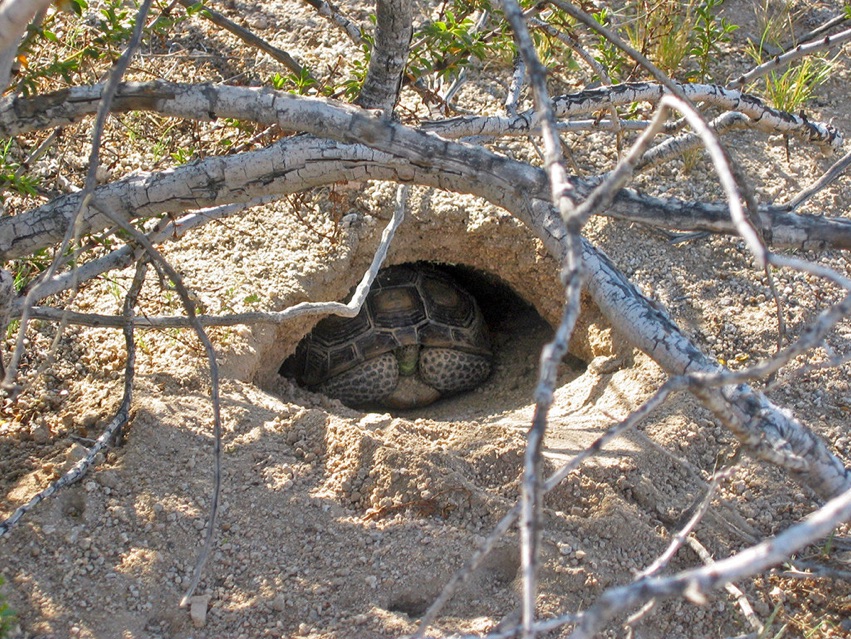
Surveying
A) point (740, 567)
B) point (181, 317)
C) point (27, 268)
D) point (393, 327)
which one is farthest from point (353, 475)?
point (393, 327)

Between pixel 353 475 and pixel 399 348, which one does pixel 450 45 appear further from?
pixel 399 348

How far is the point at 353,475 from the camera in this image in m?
2.90

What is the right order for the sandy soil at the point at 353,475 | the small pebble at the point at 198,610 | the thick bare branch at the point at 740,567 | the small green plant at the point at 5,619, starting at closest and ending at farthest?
the thick bare branch at the point at 740,567 < the small green plant at the point at 5,619 < the small pebble at the point at 198,610 < the sandy soil at the point at 353,475

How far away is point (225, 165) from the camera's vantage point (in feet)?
7.13

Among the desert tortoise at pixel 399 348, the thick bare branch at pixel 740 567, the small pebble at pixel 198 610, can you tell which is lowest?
the thick bare branch at pixel 740 567

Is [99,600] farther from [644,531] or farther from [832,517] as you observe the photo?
[832,517]

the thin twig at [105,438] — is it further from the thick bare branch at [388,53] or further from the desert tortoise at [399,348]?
the desert tortoise at [399,348]

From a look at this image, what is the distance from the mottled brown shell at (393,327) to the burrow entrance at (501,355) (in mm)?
142

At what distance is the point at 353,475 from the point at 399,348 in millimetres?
2577

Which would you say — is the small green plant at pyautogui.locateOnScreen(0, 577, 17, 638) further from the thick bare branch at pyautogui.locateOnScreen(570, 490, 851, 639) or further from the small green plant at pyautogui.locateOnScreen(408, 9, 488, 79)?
the small green plant at pyautogui.locateOnScreen(408, 9, 488, 79)

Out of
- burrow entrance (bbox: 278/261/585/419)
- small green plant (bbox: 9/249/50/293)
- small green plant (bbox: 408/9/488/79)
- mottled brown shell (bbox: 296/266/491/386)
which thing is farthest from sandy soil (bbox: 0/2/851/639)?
small green plant (bbox: 408/9/488/79)

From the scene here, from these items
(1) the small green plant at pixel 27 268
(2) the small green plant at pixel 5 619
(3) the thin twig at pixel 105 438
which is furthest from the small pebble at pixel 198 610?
(1) the small green plant at pixel 27 268

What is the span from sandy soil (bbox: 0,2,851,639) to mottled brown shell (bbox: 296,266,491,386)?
0.95m

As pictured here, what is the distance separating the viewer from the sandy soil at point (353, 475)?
8.07 ft
